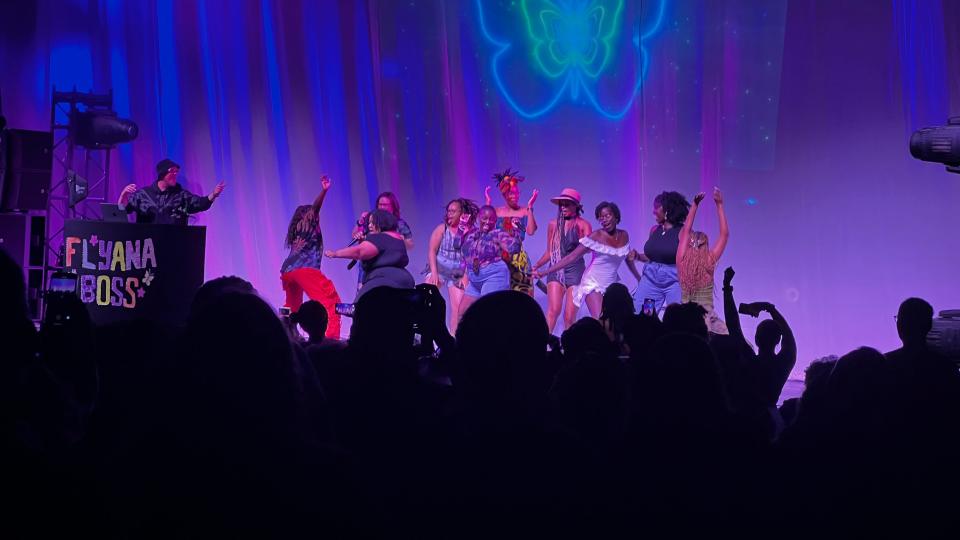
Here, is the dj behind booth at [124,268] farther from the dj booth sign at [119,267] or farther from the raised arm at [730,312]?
the raised arm at [730,312]

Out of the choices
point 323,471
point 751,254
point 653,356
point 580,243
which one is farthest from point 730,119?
point 323,471

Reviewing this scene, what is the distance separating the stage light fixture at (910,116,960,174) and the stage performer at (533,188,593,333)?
9.93 ft

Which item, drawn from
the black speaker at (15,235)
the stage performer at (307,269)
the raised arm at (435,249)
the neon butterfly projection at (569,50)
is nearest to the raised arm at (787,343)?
the stage performer at (307,269)

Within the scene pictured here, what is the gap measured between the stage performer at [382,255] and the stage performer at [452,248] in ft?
4.51

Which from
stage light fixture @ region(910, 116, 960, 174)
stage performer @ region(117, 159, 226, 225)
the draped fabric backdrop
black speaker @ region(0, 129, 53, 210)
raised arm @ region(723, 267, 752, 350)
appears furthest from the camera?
black speaker @ region(0, 129, 53, 210)

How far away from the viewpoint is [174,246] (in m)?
5.37

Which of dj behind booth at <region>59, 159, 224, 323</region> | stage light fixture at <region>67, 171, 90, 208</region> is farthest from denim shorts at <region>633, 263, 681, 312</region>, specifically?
stage light fixture at <region>67, 171, 90, 208</region>

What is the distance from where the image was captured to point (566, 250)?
8641 mm

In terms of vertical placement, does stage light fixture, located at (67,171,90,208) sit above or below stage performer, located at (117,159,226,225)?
above

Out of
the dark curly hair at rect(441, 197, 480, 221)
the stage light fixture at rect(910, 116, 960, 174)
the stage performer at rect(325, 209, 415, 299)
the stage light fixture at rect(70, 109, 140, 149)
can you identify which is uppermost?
the stage light fixture at rect(70, 109, 140, 149)

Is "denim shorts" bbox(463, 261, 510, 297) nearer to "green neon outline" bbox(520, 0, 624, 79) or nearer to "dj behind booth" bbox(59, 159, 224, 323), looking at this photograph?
"green neon outline" bbox(520, 0, 624, 79)

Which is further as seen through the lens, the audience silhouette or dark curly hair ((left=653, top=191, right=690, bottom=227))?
dark curly hair ((left=653, top=191, right=690, bottom=227))

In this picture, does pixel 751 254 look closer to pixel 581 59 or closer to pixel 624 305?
pixel 581 59

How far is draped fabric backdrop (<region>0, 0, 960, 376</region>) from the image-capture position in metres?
8.16
